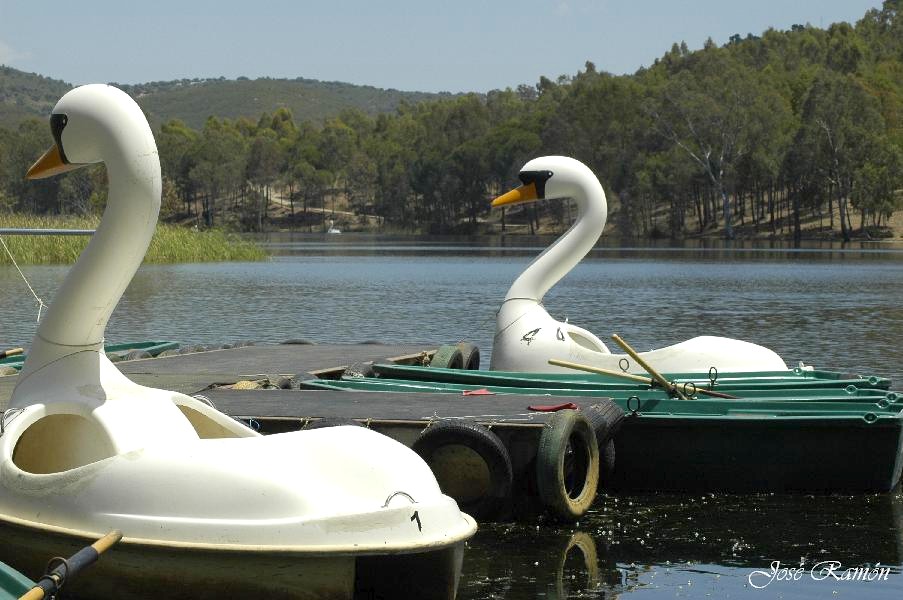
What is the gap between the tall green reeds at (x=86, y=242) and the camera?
49.5 m

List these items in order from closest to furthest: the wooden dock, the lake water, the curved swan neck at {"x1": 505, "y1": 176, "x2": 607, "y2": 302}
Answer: the lake water
the wooden dock
the curved swan neck at {"x1": 505, "y1": 176, "x2": 607, "y2": 302}

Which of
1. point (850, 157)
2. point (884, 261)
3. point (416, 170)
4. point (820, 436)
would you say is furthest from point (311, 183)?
point (820, 436)

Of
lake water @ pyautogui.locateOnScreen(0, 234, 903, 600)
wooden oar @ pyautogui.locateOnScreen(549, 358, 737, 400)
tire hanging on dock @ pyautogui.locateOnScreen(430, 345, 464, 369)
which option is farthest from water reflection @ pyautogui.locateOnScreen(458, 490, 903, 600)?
tire hanging on dock @ pyautogui.locateOnScreen(430, 345, 464, 369)

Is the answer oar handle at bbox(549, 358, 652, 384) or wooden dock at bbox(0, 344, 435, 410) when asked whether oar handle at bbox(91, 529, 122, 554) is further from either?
oar handle at bbox(549, 358, 652, 384)

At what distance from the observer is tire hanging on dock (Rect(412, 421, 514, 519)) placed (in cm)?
1095

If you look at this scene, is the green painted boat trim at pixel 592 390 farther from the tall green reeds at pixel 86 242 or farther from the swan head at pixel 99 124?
the tall green reeds at pixel 86 242

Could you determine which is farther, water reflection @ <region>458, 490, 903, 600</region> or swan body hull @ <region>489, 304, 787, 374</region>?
swan body hull @ <region>489, 304, 787, 374</region>

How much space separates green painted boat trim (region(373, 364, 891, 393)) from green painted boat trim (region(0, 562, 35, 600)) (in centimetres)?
819

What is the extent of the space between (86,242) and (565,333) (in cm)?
3628

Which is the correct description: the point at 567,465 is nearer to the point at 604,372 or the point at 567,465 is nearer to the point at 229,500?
the point at 604,372

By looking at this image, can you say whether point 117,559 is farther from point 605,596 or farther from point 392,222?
point 392,222

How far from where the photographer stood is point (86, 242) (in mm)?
49750

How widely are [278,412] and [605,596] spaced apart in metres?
3.47

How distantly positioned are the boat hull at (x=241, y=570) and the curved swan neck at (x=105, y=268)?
1178 millimetres
